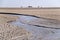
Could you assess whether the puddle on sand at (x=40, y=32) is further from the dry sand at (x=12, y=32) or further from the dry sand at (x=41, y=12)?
the dry sand at (x=41, y=12)

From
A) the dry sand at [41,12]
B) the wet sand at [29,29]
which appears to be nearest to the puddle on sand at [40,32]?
the wet sand at [29,29]

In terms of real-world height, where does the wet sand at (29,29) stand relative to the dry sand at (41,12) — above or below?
below

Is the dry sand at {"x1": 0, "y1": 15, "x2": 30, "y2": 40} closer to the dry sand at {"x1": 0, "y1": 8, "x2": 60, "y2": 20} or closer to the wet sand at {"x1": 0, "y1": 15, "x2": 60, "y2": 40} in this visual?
the wet sand at {"x1": 0, "y1": 15, "x2": 60, "y2": 40}

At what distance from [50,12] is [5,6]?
507 millimetres

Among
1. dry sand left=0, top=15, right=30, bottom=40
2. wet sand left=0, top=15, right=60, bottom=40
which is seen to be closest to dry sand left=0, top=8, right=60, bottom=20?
wet sand left=0, top=15, right=60, bottom=40

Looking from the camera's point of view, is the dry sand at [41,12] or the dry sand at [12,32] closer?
the dry sand at [12,32]

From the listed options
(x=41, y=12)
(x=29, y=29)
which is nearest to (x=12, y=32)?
(x=29, y=29)

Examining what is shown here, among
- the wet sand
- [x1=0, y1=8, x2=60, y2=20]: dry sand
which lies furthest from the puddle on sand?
[x1=0, y1=8, x2=60, y2=20]: dry sand

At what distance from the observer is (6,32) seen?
3.10 ft

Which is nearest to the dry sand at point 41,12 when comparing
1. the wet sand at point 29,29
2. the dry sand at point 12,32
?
the wet sand at point 29,29

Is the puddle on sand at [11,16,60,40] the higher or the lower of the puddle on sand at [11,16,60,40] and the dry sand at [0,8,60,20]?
the lower

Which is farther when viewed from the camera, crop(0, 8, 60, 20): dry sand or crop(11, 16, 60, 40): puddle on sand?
crop(0, 8, 60, 20): dry sand

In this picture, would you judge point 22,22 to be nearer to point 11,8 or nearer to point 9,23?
point 9,23

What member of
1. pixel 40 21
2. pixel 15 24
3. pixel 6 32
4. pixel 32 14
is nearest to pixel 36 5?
pixel 32 14
